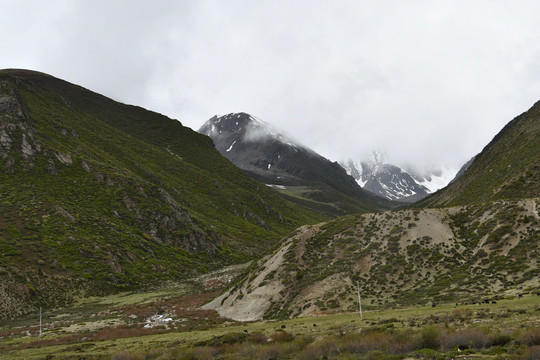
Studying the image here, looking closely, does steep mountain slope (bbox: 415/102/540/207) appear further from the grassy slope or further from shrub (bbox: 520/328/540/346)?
shrub (bbox: 520/328/540/346)

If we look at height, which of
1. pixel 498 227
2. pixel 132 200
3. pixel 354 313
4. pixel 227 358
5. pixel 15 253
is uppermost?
pixel 132 200

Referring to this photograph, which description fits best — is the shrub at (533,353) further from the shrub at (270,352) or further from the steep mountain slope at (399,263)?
the steep mountain slope at (399,263)

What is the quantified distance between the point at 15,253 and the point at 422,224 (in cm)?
7969

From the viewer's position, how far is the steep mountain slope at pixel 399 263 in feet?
139

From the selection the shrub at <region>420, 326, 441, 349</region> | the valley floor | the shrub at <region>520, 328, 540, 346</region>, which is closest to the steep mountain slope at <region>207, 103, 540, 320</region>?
the valley floor

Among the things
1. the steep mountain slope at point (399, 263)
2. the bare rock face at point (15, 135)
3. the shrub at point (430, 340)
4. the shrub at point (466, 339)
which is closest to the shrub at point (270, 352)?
the shrub at point (430, 340)

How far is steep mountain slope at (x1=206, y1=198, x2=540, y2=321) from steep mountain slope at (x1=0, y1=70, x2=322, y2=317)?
38.0 meters

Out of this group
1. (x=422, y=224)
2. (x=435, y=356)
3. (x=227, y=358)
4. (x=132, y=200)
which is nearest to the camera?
(x=435, y=356)

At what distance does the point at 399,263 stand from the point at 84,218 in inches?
3383

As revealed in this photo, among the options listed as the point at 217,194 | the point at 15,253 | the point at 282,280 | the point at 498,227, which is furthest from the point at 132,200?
the point at 498,227

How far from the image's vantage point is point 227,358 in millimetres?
22891

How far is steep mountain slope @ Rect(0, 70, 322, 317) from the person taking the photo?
76.7 meters

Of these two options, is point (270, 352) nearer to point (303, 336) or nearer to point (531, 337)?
point (303, 336)

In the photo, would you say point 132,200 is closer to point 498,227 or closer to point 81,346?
point 81,346
